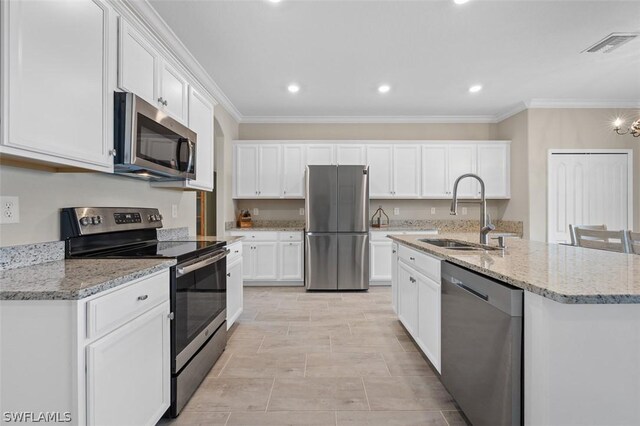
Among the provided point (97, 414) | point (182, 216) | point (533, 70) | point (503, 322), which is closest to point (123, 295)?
point (97, 414)

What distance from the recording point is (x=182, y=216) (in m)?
3.21

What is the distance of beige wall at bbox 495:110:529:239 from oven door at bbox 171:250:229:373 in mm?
4337

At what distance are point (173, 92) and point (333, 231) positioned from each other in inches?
107

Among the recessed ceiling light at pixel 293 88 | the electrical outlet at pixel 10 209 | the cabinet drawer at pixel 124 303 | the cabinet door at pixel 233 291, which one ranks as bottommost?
the cabinet door at pixel 233 291

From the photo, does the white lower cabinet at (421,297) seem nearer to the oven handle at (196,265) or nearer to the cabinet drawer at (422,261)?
the cabinet drawer at (422,261)

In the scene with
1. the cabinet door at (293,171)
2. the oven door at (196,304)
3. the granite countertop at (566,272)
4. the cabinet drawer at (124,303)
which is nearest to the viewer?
the granite countertop at (566,272)

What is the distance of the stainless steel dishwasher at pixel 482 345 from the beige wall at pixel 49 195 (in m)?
2.18

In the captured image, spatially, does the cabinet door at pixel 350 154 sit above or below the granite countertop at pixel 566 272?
above

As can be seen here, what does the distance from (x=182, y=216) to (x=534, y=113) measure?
4885mm

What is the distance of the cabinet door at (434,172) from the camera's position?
496cm

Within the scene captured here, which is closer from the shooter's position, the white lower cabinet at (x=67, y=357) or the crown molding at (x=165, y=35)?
the white lower cabinet at (x=67, y=357)

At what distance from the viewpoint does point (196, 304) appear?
200 cm

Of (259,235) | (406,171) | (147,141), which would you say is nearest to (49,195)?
(147,141)

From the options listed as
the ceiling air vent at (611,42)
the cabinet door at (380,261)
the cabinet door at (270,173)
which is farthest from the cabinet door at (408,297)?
the ceiling air vent at (611,42)
